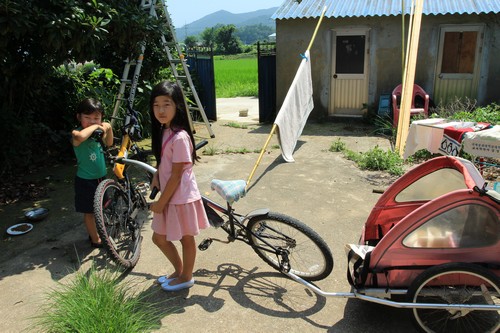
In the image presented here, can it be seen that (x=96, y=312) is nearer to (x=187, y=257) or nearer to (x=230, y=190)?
(x=187, y=257)

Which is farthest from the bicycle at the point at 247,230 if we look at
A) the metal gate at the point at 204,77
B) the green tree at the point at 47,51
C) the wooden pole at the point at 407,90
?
the metal gate at the point at 204,77

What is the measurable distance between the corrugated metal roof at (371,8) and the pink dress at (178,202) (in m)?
6.60

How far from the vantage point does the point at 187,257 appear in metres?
3.27

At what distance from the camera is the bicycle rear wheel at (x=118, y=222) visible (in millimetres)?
3447

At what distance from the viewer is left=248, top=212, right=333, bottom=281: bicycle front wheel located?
10.5ft

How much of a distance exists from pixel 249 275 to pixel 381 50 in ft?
24.9

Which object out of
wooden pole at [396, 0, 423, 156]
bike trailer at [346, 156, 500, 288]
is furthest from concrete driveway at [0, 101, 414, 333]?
wooden pole at [396, 0, 423, 156]

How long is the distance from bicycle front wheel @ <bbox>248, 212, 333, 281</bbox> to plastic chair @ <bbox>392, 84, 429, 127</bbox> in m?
5.86

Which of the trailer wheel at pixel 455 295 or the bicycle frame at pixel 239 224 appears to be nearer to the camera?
the trailer wheel at pixel 455 295

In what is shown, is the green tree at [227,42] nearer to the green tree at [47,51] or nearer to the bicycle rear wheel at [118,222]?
the green tree at [47,51]

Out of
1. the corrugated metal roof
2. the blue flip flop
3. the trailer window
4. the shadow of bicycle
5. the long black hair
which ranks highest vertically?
the corrugated metal roof

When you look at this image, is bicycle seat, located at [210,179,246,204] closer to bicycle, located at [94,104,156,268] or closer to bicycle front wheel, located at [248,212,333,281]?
bicycle front wheel, located at [248,212,333,281]

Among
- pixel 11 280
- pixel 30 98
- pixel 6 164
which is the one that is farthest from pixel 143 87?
pixel 11 280

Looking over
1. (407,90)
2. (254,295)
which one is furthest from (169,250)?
(407,90)
